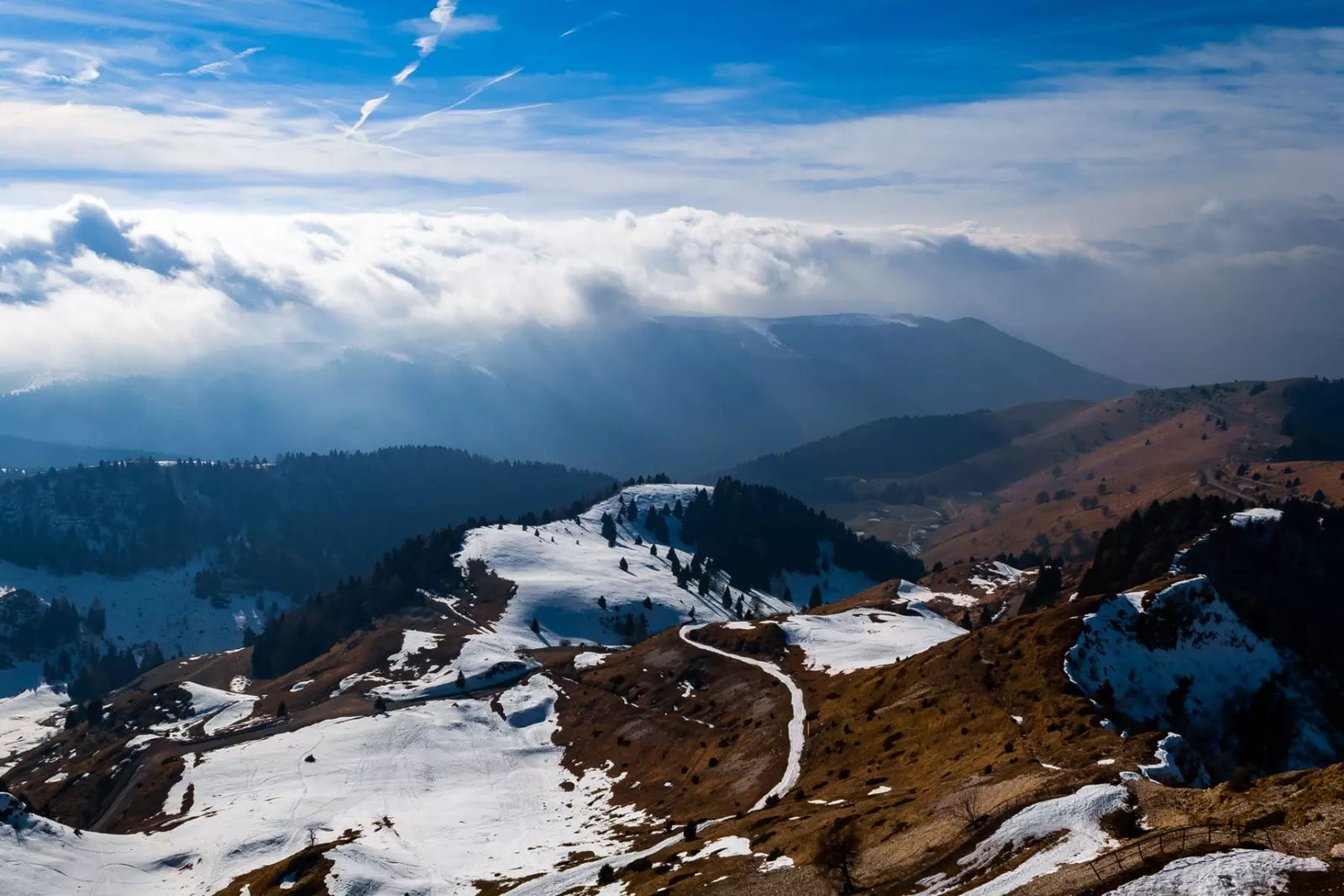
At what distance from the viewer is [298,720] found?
543 ft

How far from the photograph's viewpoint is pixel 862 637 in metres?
152

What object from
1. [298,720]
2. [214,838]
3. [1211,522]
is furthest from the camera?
[1211,522]

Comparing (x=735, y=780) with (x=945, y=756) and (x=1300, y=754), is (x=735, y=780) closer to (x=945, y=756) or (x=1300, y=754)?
(x=945, y=756)

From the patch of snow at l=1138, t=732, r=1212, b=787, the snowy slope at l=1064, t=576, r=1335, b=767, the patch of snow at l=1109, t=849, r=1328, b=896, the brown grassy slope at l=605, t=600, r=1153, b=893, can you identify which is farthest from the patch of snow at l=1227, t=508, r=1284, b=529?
the patch of snow at l=1109, t=849, r=1328, b=896

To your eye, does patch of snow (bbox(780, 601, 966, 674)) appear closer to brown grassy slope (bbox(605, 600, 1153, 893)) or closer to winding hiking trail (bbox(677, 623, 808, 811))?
winding hiking trail (bbox(677, 623, 808, 811))

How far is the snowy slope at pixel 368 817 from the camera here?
3625 inches

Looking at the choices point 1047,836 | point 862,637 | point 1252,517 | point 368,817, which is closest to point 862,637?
point 862,637

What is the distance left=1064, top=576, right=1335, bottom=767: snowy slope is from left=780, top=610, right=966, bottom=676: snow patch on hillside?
101 feet

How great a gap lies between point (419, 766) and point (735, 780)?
173 feet

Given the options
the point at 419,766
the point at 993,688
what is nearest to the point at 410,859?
the point at 419,766

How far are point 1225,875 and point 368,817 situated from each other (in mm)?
94689

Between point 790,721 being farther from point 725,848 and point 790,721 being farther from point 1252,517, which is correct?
point 1252,517

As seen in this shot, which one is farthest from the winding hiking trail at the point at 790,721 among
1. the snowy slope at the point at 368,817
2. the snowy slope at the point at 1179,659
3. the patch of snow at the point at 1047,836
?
the patch of snow at the point at 1047,836

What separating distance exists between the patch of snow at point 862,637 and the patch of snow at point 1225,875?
85.7m
